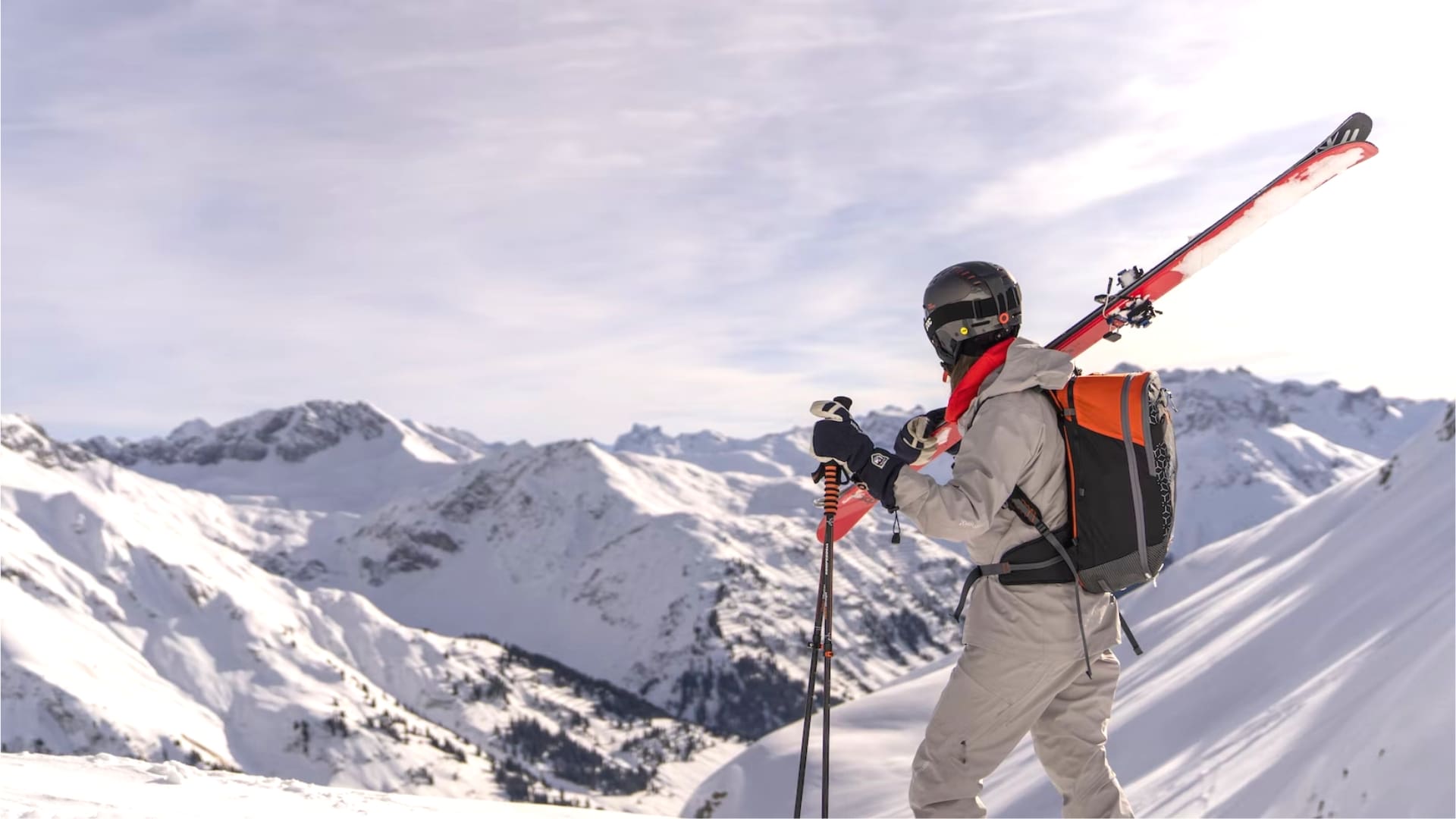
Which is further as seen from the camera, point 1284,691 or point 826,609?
point 1284,691

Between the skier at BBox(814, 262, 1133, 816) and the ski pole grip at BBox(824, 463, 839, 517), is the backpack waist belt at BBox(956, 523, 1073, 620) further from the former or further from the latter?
the ski pole grip at BBox(824, 463, 839, 517)

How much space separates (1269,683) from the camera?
2797 centimetres

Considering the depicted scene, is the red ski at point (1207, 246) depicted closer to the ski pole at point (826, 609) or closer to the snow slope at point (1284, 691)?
the ski pole at point (826, 609)

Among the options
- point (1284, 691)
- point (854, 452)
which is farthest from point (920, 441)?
point (1284, 691)

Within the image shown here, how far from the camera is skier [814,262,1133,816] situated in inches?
229

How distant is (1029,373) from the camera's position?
19.5ft

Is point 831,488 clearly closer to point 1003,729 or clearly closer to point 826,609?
point 826,609

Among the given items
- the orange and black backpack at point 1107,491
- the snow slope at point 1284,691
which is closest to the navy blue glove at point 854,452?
the orange and black backpack at point 1107,491

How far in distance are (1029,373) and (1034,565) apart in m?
1.21

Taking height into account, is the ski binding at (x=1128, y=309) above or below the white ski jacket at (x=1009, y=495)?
above

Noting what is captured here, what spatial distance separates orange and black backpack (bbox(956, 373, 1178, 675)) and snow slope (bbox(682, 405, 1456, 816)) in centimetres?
739

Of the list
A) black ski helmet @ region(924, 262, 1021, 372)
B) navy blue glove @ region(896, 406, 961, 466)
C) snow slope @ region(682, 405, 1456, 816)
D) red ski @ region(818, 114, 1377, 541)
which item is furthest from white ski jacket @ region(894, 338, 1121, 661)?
snow slope @ region(682, 405, 1456, 816)

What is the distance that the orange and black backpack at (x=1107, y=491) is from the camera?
604cm

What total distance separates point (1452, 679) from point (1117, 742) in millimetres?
19684
